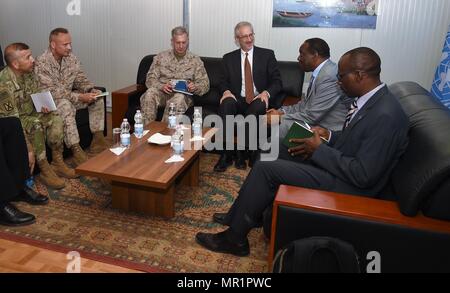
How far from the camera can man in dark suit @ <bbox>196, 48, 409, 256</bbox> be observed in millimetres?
1728

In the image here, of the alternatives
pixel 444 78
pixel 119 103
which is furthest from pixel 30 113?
pixel 444 78

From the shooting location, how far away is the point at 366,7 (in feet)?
13.7

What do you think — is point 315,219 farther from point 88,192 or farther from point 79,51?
point 79,51

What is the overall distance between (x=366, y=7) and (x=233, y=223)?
320 cm

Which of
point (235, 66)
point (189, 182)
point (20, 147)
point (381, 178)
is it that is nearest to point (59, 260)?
point (20, 147)

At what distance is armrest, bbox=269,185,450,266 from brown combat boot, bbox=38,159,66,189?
5.98 ft

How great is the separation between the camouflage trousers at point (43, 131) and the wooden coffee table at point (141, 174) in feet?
2.09

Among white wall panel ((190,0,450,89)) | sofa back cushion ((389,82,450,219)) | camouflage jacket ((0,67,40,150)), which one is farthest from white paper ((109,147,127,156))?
white wall panel ((190,0,450,89))

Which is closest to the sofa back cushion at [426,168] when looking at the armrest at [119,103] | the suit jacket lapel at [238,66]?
the suit jacket lapel at [238,66]

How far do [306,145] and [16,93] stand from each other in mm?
2019

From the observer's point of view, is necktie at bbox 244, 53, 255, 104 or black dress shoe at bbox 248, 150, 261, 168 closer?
black dress shoe at bbox 248, 150, 261, 168

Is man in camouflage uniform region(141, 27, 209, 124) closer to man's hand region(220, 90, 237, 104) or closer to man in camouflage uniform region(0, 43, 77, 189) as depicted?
man's hand region(220, 90, 237, 104)

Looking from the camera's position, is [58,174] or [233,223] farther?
[58,174]

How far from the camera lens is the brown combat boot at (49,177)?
9.43ft
